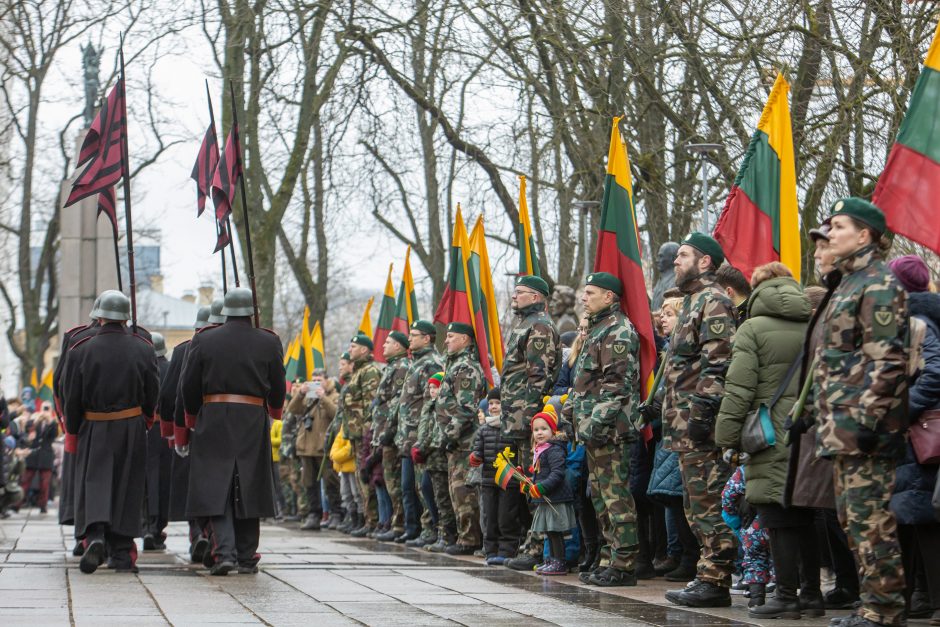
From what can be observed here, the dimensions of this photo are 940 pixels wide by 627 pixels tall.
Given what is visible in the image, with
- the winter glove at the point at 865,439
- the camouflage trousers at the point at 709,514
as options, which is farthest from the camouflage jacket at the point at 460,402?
the winter glove at the point at 865,439

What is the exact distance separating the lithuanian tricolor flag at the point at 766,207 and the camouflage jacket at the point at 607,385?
943mm

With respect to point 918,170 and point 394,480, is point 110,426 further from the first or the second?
point 918,170

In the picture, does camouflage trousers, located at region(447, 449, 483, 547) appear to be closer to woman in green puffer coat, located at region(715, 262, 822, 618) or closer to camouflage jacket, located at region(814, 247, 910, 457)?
woman in green puffer coat, located at region(715, 262, 822, 618)

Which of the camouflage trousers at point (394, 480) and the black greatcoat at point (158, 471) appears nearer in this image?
the black greatcoat at point (158, 471)

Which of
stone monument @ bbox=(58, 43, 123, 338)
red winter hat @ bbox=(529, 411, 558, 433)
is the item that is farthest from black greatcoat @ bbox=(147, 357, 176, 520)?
stone monument @ bbox=(58, 43, 123, 338)

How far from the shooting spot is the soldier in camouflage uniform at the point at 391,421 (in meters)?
15.7

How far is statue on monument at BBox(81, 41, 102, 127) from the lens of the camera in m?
26.2

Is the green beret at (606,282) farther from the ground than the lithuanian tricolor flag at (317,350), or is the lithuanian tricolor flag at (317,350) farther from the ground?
the lithuanian tricolor flag at (317,350)

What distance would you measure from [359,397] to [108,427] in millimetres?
6346

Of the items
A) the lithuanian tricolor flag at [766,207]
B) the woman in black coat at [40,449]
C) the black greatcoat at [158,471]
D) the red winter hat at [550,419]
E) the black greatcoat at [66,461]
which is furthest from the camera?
the woman in black coat at [40,449]

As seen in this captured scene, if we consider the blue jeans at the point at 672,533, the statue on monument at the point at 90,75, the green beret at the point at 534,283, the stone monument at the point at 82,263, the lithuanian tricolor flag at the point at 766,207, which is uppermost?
the statue on monument at the point at 90,75

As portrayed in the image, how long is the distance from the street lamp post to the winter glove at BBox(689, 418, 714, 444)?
8.22 metres

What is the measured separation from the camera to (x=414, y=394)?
14.9 meters

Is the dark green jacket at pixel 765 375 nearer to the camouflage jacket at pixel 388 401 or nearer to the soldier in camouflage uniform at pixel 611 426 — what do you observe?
the soldier in camouflage uniform at pixel 611 426
